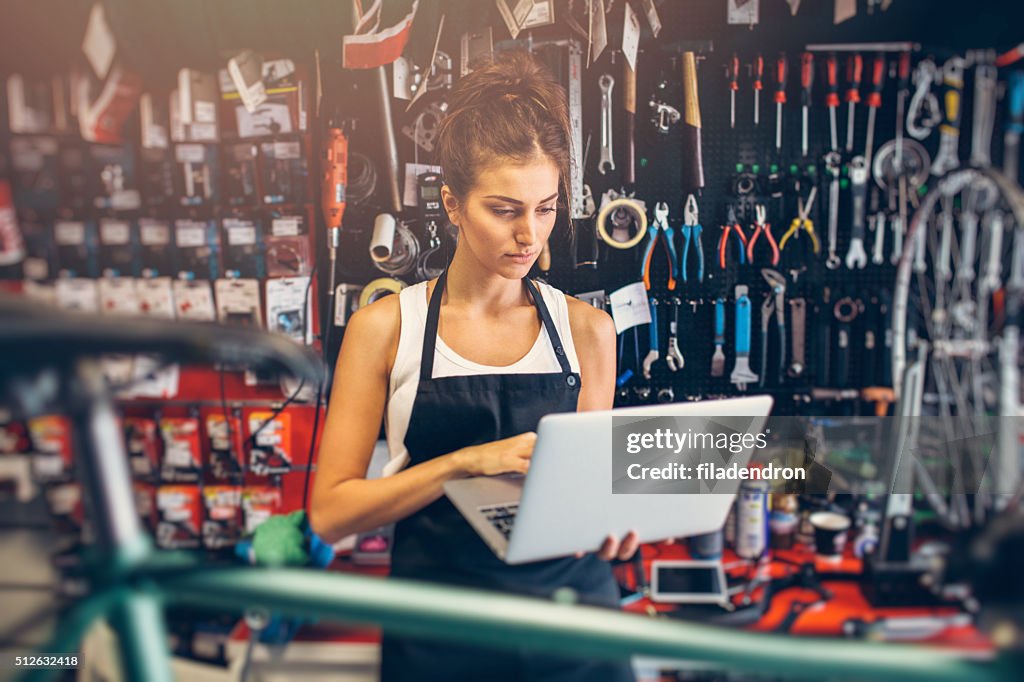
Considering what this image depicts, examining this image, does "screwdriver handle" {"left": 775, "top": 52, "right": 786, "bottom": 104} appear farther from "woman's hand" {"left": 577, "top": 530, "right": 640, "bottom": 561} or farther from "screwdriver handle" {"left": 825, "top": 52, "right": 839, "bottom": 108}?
"woman's hand" {"left": 577, "top": 530, "right": 640, "bottom": 561}

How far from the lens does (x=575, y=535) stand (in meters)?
1.25

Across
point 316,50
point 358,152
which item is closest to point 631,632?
point 358,152

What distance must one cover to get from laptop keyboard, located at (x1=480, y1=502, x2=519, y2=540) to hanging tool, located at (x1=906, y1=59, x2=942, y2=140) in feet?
5.46

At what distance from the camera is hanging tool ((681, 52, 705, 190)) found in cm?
195

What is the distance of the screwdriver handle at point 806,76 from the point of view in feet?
6.48

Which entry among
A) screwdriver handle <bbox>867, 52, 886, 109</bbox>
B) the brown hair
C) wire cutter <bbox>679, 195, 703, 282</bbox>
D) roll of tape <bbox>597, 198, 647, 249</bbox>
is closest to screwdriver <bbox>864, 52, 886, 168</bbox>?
screwdriver handle <bbox>867, 52, 886, 109</bbox>

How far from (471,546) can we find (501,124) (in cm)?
101

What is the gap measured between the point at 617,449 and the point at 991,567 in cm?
71

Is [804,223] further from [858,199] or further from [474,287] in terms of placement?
[474,287]

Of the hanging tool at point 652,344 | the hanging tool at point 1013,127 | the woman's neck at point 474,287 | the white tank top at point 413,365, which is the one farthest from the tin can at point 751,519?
the hanging tool at point 1013,127

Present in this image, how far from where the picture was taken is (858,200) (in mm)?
1993

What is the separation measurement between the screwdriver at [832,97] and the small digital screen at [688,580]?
51.1 inches

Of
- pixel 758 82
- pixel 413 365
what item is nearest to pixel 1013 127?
pixel 758 82

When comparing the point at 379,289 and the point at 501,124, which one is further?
the point at 379,289
